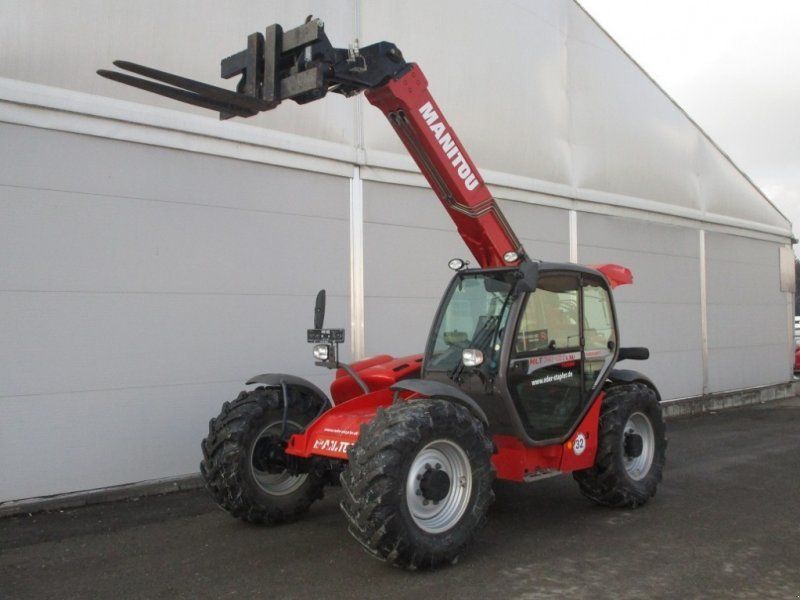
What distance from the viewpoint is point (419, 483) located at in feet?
16.0

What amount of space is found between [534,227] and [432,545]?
7.35m

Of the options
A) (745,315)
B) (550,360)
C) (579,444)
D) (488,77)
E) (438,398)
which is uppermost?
(488,77)

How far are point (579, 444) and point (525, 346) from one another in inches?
40.0

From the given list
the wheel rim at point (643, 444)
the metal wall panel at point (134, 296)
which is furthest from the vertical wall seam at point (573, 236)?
the wheel rim at point (643, 444)

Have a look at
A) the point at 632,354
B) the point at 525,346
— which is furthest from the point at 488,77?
the point at 525,346

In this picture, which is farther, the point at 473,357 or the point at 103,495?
the point at 103,495

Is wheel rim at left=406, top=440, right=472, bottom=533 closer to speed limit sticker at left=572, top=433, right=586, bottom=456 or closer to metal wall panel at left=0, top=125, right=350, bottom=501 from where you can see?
speed limit sticker at left=572, top=433, right=586, bottom=456

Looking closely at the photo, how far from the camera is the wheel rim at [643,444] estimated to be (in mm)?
6734

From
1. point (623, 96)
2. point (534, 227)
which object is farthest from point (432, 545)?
point (623, 96)

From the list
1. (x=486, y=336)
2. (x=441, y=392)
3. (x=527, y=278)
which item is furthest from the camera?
(x=486, y=336)

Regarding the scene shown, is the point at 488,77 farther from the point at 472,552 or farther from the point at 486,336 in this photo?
the point at 472,552

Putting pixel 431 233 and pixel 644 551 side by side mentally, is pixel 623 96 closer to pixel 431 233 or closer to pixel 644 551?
pixel 431 233

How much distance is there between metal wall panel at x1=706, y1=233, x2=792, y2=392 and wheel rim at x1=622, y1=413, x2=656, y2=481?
841 cm

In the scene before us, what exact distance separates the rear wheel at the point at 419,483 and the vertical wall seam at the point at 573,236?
742 cm
